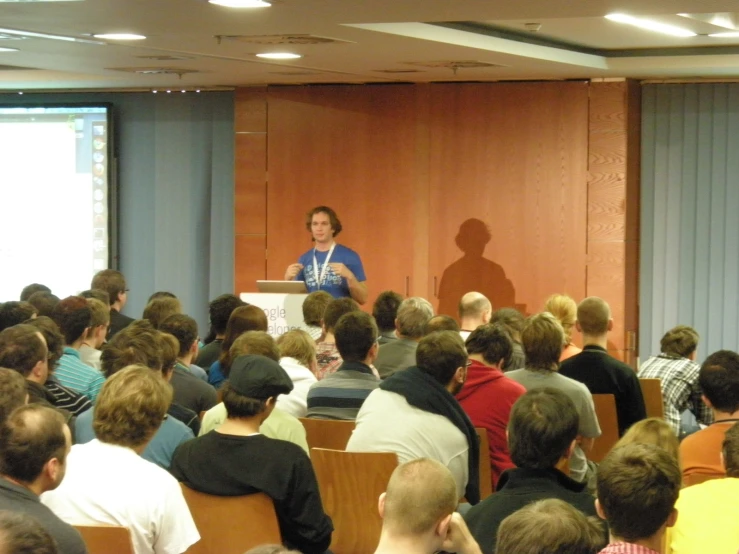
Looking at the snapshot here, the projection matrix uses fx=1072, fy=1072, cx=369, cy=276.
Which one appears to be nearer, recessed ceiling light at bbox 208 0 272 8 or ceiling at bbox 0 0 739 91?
recessed ceiling light at bbox 208 0 272 8

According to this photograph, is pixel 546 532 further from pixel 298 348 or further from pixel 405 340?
pixel 405 340

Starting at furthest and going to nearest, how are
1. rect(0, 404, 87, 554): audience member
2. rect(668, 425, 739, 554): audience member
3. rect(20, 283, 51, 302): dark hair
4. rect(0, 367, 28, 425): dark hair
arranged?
rect(20, 283, 51, 302): dark hair, rect(0, 367, 28, 425): dark hair, rect(668, 425, 739, 554): audience member, rect(0, 404, 87, 554): audience member

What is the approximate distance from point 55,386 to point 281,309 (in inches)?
130

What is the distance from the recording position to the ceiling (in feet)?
17.2

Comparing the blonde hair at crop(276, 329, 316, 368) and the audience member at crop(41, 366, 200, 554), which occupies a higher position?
the blonde hair at crop(276, 329, 316, 368)

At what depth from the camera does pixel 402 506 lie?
2525 millimetres

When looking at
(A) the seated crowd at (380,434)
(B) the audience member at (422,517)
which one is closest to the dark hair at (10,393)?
(A) the seated crowd at (380,434)

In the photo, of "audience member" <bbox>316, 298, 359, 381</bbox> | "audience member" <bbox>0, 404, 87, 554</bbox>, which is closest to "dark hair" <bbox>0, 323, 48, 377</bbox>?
"audience member" <bbox>0, 404, 87, 554</bbox>

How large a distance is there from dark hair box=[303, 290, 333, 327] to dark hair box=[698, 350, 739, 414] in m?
2.65

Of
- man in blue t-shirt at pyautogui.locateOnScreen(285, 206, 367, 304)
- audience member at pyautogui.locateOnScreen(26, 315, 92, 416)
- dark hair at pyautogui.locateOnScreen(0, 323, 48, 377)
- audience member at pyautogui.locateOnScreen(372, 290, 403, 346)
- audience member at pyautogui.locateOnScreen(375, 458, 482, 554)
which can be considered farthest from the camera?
man in blue t-shirt at pyautogui.locateOnScreen(285, 206, 367, 304)

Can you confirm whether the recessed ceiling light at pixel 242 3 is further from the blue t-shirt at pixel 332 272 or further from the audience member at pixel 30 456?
the blue t-shirt at pixel 332 272

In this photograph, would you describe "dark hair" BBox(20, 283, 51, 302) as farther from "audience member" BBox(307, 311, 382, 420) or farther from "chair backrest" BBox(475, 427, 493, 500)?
"chair backrest" BBox(475, 427, 493, 500)

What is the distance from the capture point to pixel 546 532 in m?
2.09

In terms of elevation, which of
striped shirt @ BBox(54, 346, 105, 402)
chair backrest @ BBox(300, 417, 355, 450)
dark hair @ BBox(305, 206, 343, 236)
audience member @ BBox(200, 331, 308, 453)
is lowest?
chair backrest @ BBox(300, 417, 355, 450)
